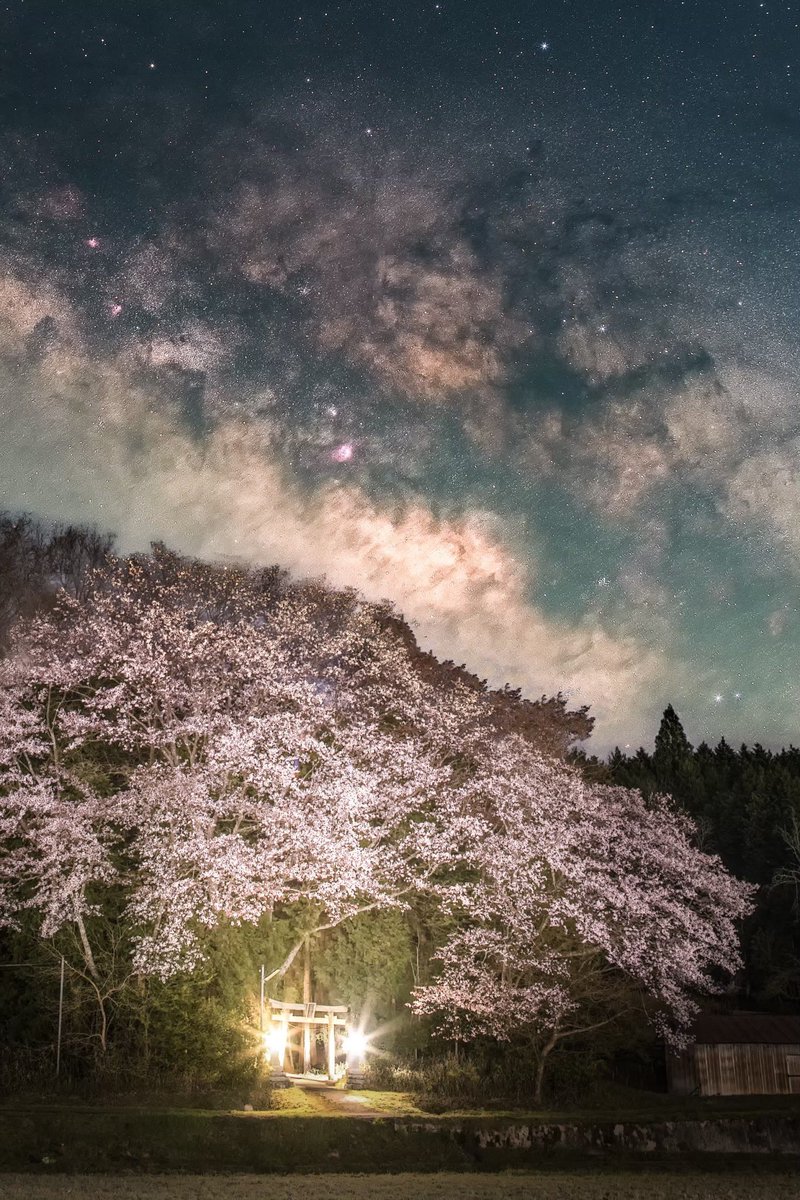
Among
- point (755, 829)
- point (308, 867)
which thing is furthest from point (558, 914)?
point (755, 829)

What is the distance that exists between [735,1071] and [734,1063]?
246mm

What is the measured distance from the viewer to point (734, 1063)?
1280 inches

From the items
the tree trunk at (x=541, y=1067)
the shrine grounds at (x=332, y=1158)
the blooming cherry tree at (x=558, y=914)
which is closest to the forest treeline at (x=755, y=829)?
the blooming cherry tree at (x=558, y=914)

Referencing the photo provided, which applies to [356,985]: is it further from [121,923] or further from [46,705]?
[46,705]

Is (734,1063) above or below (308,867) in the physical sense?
below

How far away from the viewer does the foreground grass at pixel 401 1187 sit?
40.7ft

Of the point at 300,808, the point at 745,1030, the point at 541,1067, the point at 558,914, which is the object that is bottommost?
the point at 745,1030

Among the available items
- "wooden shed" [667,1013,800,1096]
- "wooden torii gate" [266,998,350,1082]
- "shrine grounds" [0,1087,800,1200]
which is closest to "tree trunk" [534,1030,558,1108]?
"shrine grounds" [0,1087,800,1200]

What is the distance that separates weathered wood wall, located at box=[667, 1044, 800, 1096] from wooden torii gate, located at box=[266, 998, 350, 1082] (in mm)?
14450

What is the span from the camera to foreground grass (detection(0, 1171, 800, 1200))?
A: 40.7 feet

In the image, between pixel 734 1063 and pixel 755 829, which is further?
pixel 755 829

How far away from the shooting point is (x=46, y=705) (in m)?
24.7

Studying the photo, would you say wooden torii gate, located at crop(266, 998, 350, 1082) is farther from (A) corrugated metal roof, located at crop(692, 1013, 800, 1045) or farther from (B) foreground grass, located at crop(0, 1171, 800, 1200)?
(A) corrugated metal roof, located at crop(692, 1013, 800, 1045)

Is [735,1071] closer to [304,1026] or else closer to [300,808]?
[304,1026]
